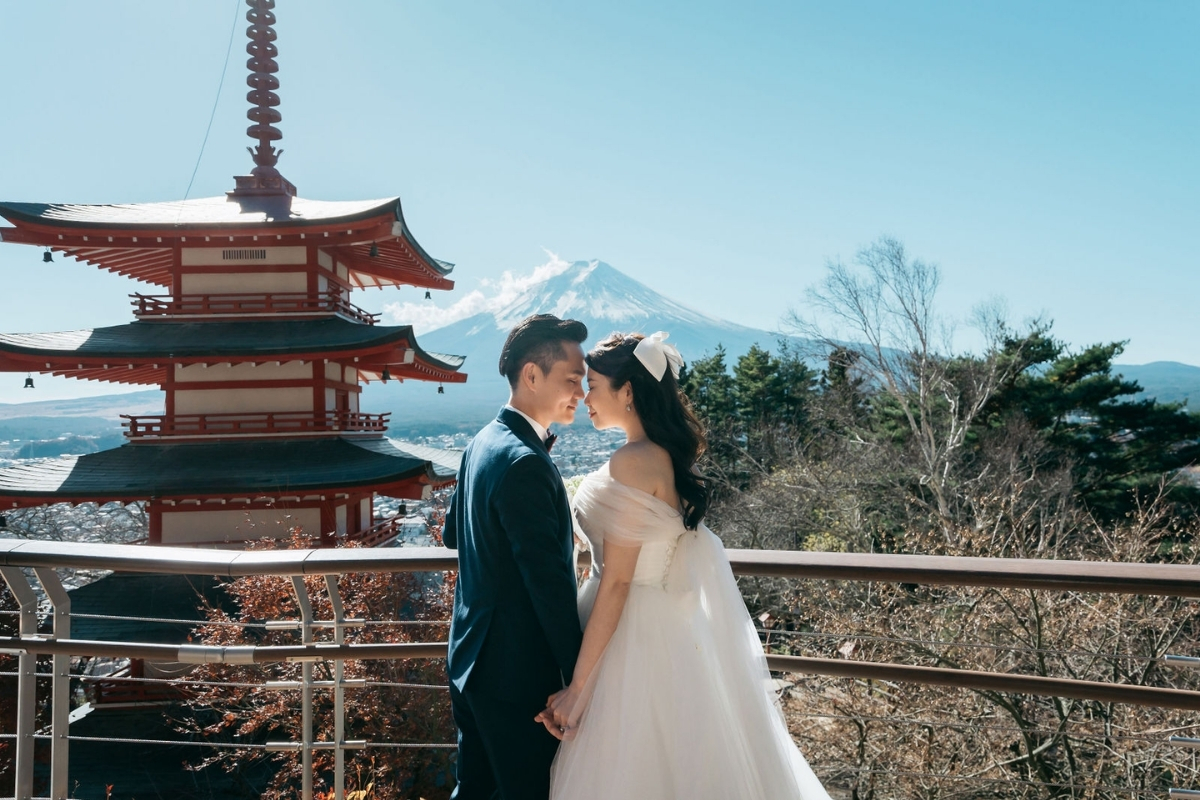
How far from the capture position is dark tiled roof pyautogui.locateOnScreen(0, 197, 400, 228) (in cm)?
1120

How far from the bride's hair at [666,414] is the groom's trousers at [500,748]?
1.85 feet

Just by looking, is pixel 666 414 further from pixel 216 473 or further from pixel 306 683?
pixel 216 473

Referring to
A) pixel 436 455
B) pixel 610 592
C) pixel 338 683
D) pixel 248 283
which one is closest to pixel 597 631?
pixel 610 592

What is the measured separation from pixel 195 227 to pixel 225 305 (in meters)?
1.22

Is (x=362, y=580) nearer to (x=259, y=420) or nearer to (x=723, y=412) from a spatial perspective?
(x=259, y=420)

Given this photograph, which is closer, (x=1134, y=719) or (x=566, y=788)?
(x=566, y=788)

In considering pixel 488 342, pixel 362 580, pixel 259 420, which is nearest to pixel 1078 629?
pixel 362 580

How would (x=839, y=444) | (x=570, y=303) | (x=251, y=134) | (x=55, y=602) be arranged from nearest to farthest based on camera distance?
(x=55, y=602) → (x=251, y=134) → (x=839, y=444) → (x=570, y=303)

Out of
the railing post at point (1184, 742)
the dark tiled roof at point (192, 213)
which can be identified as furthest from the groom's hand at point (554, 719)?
the dark tiled roof at point (192, 213)

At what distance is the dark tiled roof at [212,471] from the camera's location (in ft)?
36.8

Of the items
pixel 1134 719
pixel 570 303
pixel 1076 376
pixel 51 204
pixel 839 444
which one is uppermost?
pixel 570 303

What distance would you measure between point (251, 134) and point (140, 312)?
385 centimetres

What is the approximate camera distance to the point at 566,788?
69.9 inches

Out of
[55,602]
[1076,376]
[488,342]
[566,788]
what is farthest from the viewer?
[488,342]
